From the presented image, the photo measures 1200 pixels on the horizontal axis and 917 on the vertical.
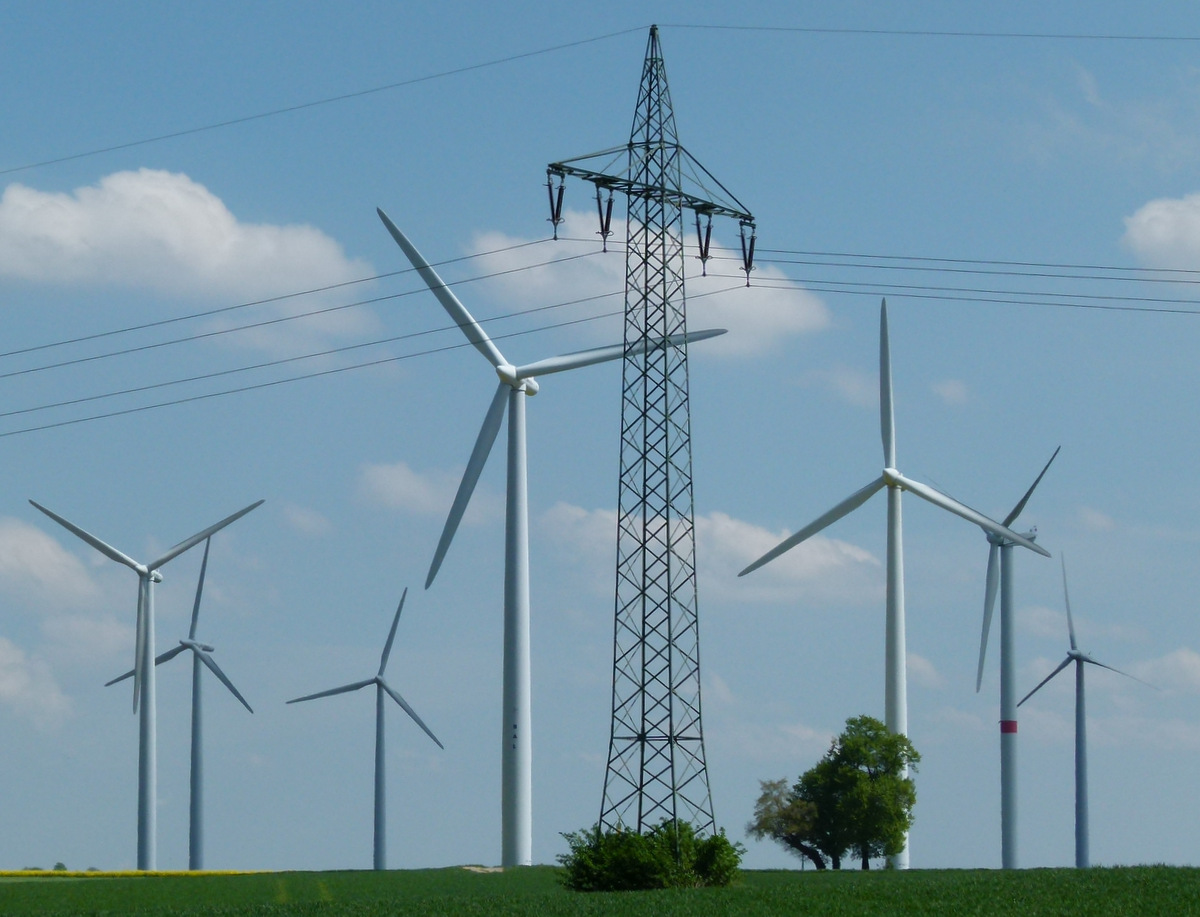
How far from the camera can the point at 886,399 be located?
8956 cm

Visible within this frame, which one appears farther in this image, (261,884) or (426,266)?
(426,266)

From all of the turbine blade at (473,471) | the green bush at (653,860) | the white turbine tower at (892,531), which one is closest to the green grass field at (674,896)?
the green bush at (653,860)

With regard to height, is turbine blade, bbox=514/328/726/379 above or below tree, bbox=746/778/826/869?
above

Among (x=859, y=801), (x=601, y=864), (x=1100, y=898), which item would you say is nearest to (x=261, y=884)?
(x=601, y=864)

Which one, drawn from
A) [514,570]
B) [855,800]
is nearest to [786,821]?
[855,800]

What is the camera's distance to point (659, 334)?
56312 millimetres

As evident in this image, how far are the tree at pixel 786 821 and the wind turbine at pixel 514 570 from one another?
25.1 meters

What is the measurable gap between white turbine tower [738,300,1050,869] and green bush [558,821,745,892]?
104 feet

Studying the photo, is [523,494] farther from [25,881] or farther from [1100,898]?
[1100,898]

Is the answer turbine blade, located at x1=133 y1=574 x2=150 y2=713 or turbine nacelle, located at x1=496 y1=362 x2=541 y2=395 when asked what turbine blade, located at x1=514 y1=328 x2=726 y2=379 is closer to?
turbine nacelle, located at x1=496 y1=362 x2=541 y2=395

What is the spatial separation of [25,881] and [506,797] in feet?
59.4

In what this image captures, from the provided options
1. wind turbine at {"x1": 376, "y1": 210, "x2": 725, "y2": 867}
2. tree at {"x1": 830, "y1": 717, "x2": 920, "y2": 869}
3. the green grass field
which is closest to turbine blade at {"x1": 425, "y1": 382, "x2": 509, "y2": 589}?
wind turbine at {"x1": 376, "y1": 210, "x2": 725, "y2": 867}

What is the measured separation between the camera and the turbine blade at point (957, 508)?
87125mm

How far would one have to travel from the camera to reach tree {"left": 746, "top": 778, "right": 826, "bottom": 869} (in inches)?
3529
